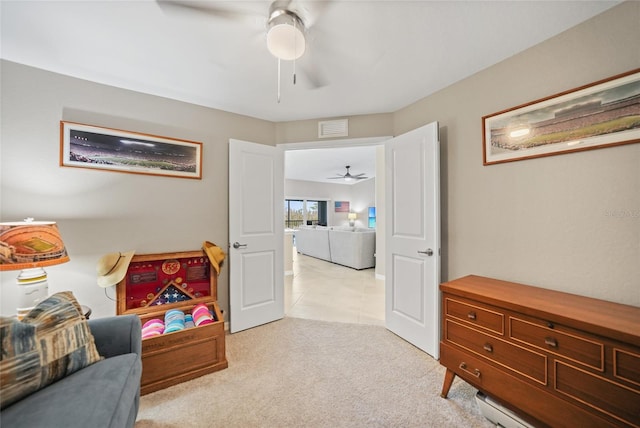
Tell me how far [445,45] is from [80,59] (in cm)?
263

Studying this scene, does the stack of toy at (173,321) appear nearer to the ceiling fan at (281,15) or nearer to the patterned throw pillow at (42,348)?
the patterned throw pillow at (42,348)

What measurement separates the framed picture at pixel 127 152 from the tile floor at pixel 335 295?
2.12m

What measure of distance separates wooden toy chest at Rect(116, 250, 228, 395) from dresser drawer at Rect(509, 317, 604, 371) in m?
1.99

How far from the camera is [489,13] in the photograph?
1.39 metres

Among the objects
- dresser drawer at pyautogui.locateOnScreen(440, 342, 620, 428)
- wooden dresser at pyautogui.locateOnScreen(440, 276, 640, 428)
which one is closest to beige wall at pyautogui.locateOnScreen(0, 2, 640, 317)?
wooden dresser at pyautogui.locateOnScreen(440, 276, 640, 428)

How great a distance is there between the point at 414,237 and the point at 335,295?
185 cm

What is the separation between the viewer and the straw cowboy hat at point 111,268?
194cm

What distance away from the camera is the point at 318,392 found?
5.56ft

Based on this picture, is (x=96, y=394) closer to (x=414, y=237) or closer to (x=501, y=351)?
(x=501, y=351)

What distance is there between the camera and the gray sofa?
0.83 m

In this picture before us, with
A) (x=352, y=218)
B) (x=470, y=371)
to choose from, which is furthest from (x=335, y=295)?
(x=352, y=218)

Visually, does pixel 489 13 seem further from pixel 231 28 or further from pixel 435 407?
pixel 435 407

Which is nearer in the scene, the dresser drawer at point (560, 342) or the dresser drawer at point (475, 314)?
the dresser drawer at point (560, 342)

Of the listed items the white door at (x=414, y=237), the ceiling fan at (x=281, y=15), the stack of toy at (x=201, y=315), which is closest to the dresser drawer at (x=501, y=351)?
the white door at (x=414, y=237)
